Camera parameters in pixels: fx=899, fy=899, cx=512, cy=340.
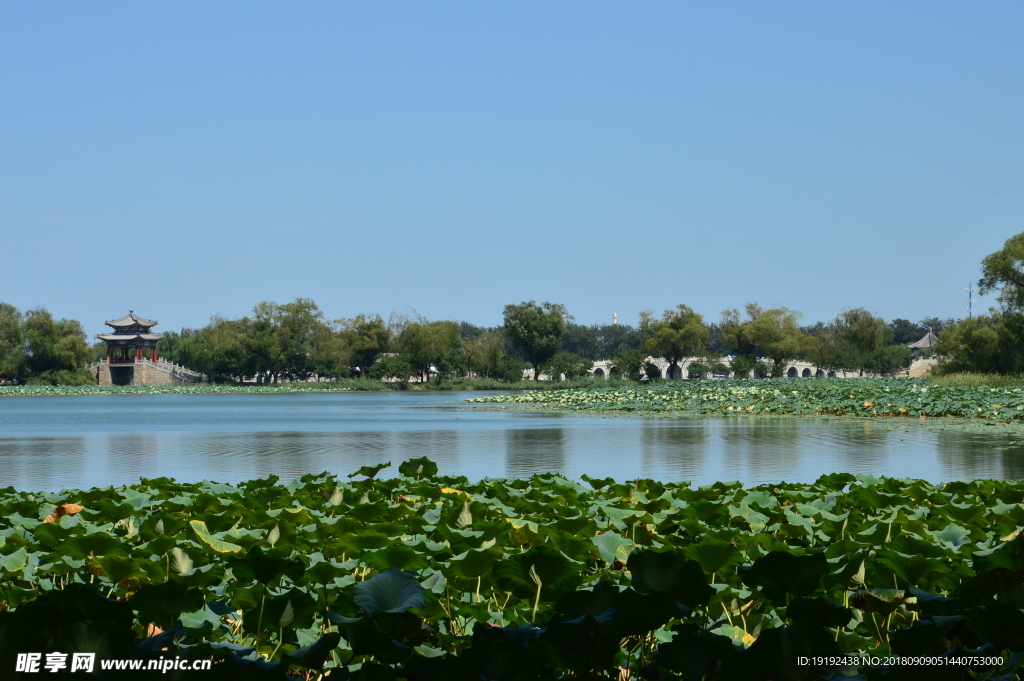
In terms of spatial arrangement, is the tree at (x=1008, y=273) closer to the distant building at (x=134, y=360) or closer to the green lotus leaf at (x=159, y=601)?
the green lotus leaf at (x=159, y=601)

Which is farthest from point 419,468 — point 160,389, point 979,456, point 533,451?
point 160,389

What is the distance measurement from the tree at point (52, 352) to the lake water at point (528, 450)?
53031 mm

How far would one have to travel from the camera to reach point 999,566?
95.7 inches

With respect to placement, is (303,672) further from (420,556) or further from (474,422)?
(474,422)

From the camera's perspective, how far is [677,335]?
68.2 meters

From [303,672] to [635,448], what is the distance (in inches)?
409

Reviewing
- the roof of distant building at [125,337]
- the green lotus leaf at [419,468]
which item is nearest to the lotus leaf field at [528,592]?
the green lotus leaf at [419,468]

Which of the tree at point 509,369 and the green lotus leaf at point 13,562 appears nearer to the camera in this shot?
the green lotus leaf at point 13,562

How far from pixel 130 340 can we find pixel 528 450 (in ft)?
223

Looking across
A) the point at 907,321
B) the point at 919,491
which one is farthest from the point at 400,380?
the point at 907,321

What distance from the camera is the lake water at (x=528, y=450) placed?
9.21m

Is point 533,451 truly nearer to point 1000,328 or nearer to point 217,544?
point 217,544

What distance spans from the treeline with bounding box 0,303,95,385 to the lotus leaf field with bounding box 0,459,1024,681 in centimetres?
7084

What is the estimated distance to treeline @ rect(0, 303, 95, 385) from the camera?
219ft
